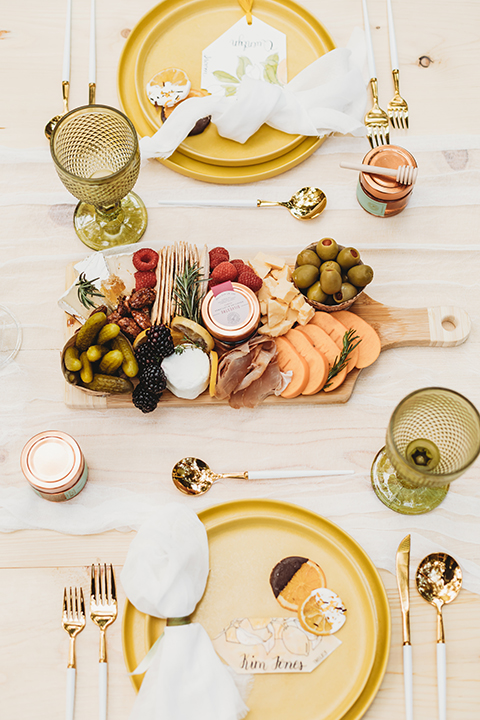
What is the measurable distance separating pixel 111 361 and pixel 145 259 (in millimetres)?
269

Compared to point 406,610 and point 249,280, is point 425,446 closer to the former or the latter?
point 406,610

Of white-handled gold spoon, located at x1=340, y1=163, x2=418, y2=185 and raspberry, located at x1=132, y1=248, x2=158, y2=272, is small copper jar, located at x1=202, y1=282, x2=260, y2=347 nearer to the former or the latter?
raspberry, located at x1=132, y1=248, x2=158, y2=272

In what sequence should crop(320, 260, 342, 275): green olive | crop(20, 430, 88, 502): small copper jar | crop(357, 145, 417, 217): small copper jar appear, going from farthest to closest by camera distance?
crop(357, 145, 417, 217): small copper jar → crop(320, 260, 342, 275): green olive → crop(20, 430, 88, 502): small copper jar

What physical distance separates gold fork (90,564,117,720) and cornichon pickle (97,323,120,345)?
431 mm

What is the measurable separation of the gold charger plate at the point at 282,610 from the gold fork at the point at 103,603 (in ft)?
0.14

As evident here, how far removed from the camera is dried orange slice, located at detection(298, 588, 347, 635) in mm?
1063

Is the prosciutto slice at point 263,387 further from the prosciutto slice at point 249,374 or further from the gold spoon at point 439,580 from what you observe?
the gold spoon at point 439,580

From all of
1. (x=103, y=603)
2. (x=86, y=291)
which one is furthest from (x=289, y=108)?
(x=103, y=603)

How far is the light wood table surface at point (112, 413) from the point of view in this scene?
1055 millimetres

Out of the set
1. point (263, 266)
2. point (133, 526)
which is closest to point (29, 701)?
point (133, 526)

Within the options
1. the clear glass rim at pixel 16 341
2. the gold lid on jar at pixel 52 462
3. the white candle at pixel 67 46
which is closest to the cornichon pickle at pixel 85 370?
the gold lid on jar at pixel 52 462

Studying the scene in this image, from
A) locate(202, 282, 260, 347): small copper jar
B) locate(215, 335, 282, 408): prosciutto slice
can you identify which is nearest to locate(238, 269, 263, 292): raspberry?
locate(202, 282, 260, 347): small copper jar

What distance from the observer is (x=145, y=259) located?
4.18 ft

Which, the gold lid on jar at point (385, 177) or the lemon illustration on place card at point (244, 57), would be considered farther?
the lemon illustration on place card at point (244, 57)
